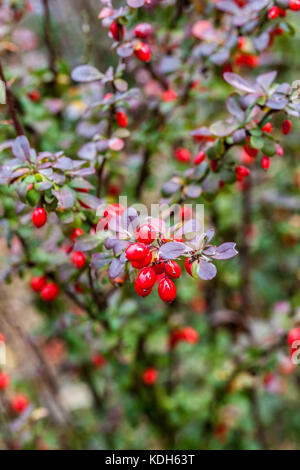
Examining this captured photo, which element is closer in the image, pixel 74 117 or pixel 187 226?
pixel 187 226

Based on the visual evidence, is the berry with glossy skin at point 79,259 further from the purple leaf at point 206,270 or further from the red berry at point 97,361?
the red berry at point 97,361

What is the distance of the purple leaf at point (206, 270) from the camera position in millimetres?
701

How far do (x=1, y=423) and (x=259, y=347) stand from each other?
0.92m

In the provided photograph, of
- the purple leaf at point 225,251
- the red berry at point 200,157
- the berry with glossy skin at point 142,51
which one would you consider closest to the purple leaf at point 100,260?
the purple leaf at point 225,251

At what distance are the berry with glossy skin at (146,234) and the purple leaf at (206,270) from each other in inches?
3.8

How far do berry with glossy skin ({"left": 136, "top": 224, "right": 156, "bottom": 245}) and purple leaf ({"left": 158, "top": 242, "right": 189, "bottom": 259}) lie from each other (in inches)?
1.7

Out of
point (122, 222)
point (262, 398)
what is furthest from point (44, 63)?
point (262, 398)

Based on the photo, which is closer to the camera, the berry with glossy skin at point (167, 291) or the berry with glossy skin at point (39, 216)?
the berry with glossy skin at point (167, 291)

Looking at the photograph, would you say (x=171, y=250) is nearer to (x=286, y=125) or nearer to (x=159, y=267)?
(x=159, y=267)

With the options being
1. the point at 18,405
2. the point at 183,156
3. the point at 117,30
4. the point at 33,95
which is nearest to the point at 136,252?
the point at 117,30

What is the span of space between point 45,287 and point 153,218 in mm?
551

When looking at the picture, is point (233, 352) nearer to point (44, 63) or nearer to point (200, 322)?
point (200, 322)
